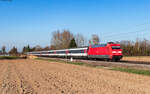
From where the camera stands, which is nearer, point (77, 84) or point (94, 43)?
point (77, 84)

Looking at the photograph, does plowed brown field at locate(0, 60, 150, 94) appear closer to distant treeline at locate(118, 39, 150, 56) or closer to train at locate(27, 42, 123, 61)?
train at locate(27, 42, 123, 61)

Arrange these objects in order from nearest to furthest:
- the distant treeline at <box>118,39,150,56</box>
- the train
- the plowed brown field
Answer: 1. the plowed brown field
2. the train
3. the distant treeline at <box>118,39,150,56</box>

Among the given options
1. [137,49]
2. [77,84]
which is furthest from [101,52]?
[137,49]

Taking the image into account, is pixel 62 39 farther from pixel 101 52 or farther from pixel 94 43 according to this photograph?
pixel 101 52

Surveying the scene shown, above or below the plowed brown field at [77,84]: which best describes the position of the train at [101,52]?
above

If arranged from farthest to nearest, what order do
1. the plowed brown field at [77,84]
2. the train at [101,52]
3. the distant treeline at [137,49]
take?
the distant treeline at [137,49]
the train at [101,52]
the plowed brown field at [77,84]

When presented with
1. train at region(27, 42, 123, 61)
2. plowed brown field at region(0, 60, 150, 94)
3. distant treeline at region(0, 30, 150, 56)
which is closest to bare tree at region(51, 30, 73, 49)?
distant treeline at region(0, 30, 150, 56)

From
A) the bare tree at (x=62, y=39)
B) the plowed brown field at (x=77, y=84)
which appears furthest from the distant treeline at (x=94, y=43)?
the plowed brown field at (x=77, y=84)

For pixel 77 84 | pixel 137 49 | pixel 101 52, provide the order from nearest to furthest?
1. pixel 77 84
2. pixel 101 52
3. pixel 137 49

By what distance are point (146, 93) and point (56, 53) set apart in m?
51.7

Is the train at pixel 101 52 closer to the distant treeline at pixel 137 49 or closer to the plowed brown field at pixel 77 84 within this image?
the plowed brown field at pixel 77 84

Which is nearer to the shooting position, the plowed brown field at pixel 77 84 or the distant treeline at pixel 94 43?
the plowed brown field at pixel 77 84

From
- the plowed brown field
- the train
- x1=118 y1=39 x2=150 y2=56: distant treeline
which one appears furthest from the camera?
x1=118 y1=39 x2=150 y2=56: distant treeline

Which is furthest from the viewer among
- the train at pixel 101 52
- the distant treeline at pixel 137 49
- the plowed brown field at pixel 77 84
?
the distant treeline at pixel 137 49
